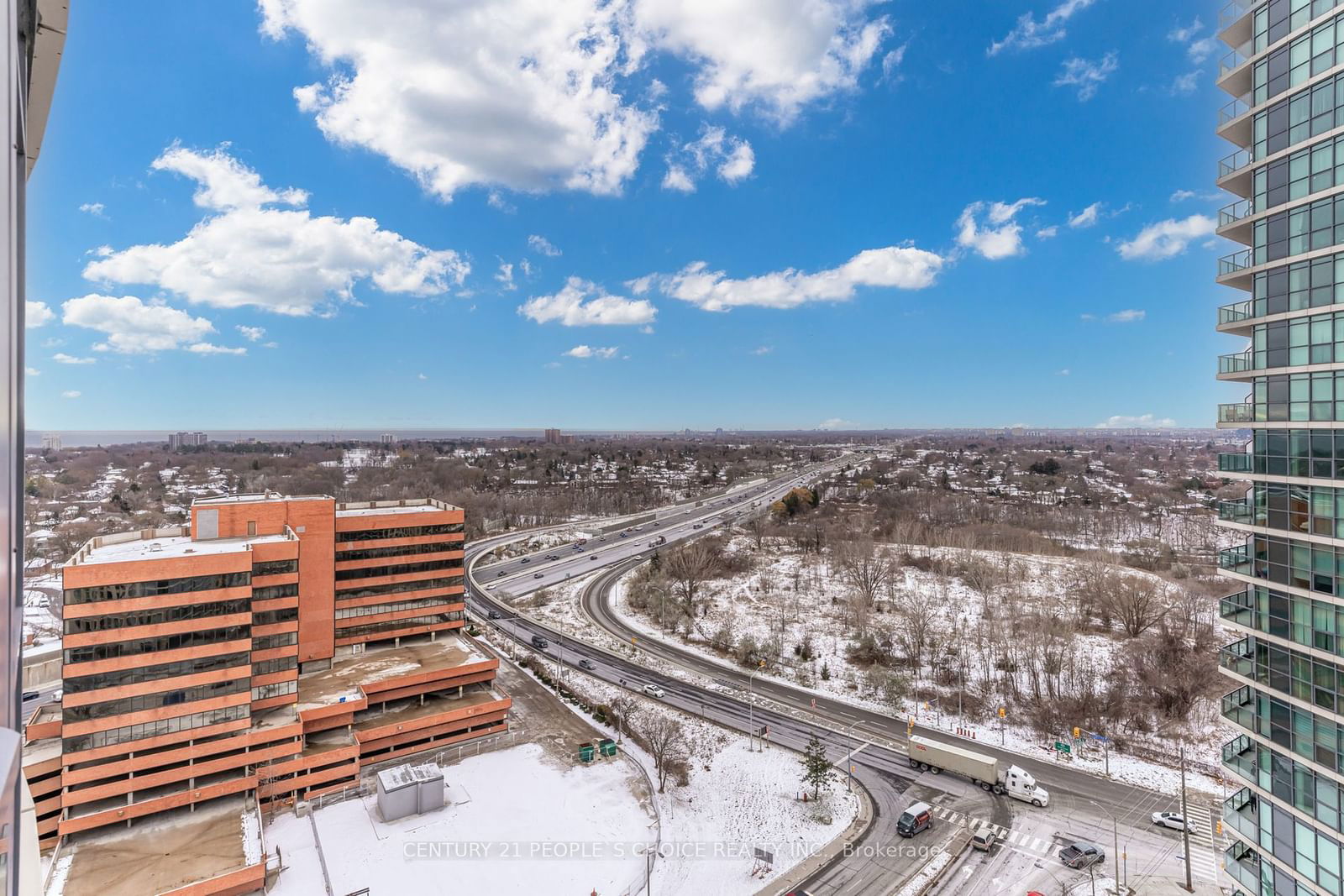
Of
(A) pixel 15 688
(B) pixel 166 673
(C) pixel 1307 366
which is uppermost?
(C) pixel 1307 366

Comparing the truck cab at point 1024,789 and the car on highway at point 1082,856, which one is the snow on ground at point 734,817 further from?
the car on highway at point 1082,856

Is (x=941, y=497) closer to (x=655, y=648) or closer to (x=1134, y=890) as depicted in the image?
(x=655, y=648)

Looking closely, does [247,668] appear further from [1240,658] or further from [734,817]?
[1240,658]

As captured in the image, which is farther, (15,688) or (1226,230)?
(1226,230)

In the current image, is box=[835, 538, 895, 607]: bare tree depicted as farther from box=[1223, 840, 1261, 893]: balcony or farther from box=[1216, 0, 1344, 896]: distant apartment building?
box=[1216, 0, 1344, 896]: distant apartment building

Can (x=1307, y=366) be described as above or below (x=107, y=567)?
above

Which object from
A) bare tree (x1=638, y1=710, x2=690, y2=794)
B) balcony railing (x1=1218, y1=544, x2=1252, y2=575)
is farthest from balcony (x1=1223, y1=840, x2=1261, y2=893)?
bare tree (x1=638, y1=710, x2=690, y2=794)

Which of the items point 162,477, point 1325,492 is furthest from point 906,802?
point 162,477
